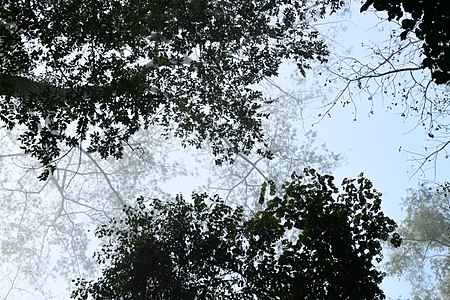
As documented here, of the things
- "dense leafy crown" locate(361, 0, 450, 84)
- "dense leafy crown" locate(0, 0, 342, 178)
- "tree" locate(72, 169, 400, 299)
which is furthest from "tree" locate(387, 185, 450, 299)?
"dense leafy crown" locate(361, 0, 450, 84)

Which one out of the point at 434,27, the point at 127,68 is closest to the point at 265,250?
the point at 127,68

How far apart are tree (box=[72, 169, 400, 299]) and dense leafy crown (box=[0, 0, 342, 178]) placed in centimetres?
106

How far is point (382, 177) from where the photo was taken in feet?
53.8

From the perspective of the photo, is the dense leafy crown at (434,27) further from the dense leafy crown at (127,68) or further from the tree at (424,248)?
the tree at (424,248)

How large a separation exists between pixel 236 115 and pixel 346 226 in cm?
240

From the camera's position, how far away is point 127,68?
4840 millimetres

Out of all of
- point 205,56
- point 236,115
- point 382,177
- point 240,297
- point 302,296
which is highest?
point 382,177

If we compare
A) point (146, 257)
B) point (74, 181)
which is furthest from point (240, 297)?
point (74, 181)

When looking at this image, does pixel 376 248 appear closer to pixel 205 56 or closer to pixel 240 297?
pixel 240 297

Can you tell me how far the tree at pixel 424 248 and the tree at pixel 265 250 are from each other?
1239cm

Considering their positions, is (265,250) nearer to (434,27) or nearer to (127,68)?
(127,68)

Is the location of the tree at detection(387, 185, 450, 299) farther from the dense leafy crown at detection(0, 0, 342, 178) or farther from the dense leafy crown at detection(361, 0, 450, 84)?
the dense leafy crown at detection(361, 0, 450, 84)

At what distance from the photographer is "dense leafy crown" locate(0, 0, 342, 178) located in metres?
4.11

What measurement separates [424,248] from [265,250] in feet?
43.9
